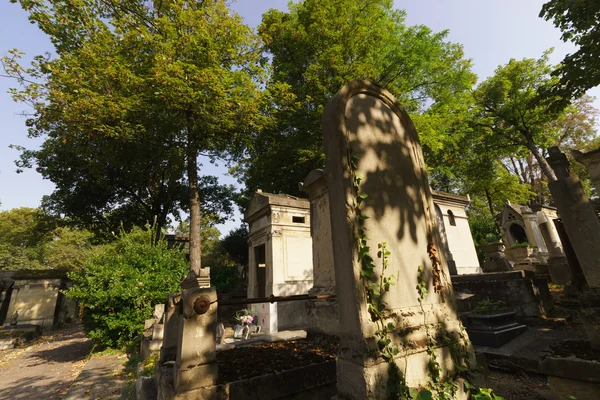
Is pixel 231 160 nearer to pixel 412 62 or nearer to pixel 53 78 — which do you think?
pixel 53 78

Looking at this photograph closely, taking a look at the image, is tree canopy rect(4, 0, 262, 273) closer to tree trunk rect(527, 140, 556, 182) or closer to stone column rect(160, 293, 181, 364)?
stone column rect(160, 293, 181, 364)

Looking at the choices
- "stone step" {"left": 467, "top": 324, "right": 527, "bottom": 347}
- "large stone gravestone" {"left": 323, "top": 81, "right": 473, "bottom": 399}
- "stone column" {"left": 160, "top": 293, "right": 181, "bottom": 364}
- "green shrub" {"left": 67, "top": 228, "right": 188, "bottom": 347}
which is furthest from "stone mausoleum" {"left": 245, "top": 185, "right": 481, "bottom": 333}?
"stone column" {"left": 160, "top": 293, "right": 181, "bottom": 364}

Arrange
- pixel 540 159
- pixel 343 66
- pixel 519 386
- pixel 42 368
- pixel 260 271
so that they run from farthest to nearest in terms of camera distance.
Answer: pixel 540 159 → pixel 343 66 → pixel 260 271 → pixel 42 368 → pixel 519 386

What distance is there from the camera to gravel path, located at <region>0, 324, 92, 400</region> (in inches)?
222

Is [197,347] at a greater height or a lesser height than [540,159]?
lesser

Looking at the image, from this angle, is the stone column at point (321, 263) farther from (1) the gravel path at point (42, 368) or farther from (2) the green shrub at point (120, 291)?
(2) the green shrub at point (120, 291)

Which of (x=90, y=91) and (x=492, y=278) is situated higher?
(x=90, y=91)

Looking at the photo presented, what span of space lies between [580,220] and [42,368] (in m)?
12.6

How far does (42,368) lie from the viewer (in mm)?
7547

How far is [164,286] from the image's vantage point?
29.9 feet

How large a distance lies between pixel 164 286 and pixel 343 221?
8.83m

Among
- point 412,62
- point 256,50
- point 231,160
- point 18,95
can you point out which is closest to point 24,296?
point 18,95

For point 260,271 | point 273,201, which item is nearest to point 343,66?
point 273,201

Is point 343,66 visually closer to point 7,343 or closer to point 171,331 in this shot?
point 171,331
